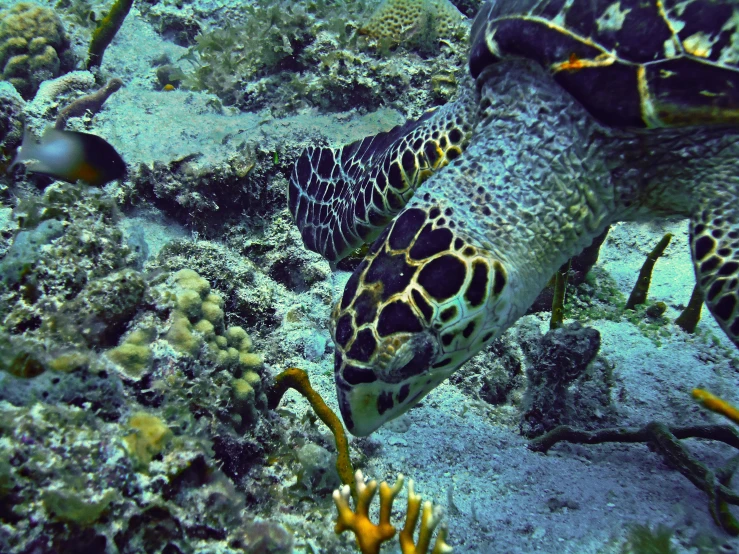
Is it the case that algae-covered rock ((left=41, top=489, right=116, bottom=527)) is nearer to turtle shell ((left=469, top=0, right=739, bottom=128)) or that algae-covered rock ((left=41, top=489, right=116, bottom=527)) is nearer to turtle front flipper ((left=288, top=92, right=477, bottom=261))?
turtle front flipper ((left=288, top=92, right=477, bottom=261))

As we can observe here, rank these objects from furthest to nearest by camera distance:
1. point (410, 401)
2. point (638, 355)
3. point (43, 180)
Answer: point (43, 180) < point (638, 355) < point (410, 401)

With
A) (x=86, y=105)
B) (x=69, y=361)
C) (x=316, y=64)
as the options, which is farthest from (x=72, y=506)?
(x=316, y=64)

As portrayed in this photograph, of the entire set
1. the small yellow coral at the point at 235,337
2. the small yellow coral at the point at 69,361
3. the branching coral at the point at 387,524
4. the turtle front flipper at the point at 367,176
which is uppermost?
the turtle front flipper at the point at 367,176

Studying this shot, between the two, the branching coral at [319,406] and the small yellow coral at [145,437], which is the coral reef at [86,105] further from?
the small yellow coral at [145,437]

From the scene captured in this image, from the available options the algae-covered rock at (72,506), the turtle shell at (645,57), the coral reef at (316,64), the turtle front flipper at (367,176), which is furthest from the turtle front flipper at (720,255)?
the coral reef at (316,64)

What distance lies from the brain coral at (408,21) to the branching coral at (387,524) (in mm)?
3951

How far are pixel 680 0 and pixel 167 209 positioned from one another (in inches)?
127

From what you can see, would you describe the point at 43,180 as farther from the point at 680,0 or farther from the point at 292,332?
Result: the point at 680,0

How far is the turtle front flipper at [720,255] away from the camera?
5.29 ft

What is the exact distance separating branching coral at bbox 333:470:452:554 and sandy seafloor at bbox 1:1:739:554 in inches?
9.6

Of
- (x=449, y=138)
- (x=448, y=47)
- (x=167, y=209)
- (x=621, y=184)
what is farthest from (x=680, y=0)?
(x=167, y=209)

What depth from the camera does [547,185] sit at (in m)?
1.88

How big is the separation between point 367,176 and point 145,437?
218cm

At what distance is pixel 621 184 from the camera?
1981 millimetres
